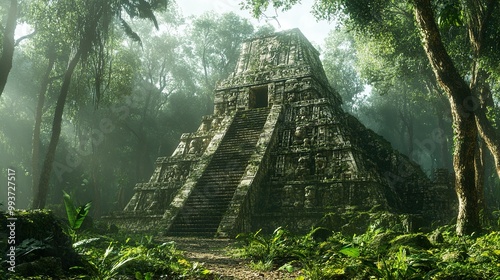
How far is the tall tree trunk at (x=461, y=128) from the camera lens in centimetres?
723

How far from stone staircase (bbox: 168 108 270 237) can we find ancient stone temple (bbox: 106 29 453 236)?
0.13 feet

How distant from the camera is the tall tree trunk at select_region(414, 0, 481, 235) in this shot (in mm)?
7234

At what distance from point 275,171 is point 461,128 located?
8.81 meters

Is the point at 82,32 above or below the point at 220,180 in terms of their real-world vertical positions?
above

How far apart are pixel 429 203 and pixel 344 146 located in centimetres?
419

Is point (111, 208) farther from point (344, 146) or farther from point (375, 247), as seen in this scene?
point (375, 247)

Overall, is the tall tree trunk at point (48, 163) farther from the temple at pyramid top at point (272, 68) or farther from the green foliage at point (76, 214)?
the temple at pyramid top at point (272, 68)

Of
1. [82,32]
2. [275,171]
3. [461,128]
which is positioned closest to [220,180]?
[275,171]

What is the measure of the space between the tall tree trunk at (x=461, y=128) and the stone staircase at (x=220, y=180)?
23.9ft

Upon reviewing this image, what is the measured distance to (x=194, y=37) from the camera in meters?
34.3

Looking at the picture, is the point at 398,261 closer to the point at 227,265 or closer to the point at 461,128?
the point at 227,265

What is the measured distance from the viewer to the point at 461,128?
24.0ft

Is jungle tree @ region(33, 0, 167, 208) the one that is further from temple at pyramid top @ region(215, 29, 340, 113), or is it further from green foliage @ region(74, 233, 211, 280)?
temple at pyramid top @ region(215, 29, 340, 113)

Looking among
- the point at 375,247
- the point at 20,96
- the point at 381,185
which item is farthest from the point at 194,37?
the point at 375,247
